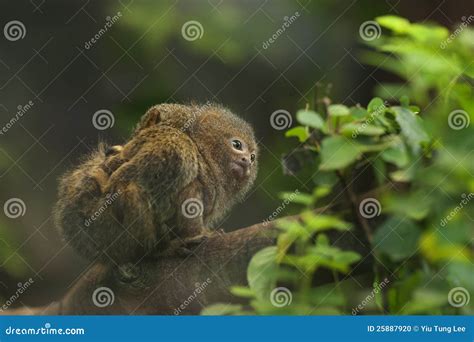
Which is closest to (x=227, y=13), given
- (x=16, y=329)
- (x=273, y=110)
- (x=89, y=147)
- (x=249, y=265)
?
(x=273, y=110)

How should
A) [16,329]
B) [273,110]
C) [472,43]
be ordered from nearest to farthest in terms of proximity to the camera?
1. [472,43]
2. [16,329]
3. [273,110]

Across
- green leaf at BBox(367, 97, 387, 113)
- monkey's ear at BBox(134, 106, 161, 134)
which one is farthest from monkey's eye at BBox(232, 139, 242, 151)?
green leaf at BBox(367, 97, 387, 113)

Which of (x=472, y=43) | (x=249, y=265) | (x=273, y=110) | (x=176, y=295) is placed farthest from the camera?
(x=273, y=110)

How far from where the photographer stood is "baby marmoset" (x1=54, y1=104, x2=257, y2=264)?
3650mm

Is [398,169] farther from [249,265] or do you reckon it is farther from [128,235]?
[128,235]

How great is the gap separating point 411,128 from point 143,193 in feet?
4.72

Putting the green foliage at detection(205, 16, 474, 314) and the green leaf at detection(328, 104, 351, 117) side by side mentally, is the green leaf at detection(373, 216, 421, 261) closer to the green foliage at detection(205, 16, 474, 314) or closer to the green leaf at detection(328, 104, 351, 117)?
the green foliage at detection(205, 16, 474, 314)

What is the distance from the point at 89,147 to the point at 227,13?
105 centimetres

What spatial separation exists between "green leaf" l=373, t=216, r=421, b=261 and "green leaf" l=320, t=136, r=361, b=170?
0.27m

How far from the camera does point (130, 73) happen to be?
418cm

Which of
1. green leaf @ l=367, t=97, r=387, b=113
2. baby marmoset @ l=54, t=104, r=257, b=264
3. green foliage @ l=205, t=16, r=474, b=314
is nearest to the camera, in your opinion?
green foliage @ l=205, t=16, r=474, b=314

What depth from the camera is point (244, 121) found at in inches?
162

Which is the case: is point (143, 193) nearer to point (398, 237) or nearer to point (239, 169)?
point (239, 169)

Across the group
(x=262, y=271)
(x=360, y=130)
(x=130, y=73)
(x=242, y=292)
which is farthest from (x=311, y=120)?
(x=130, y=73)
